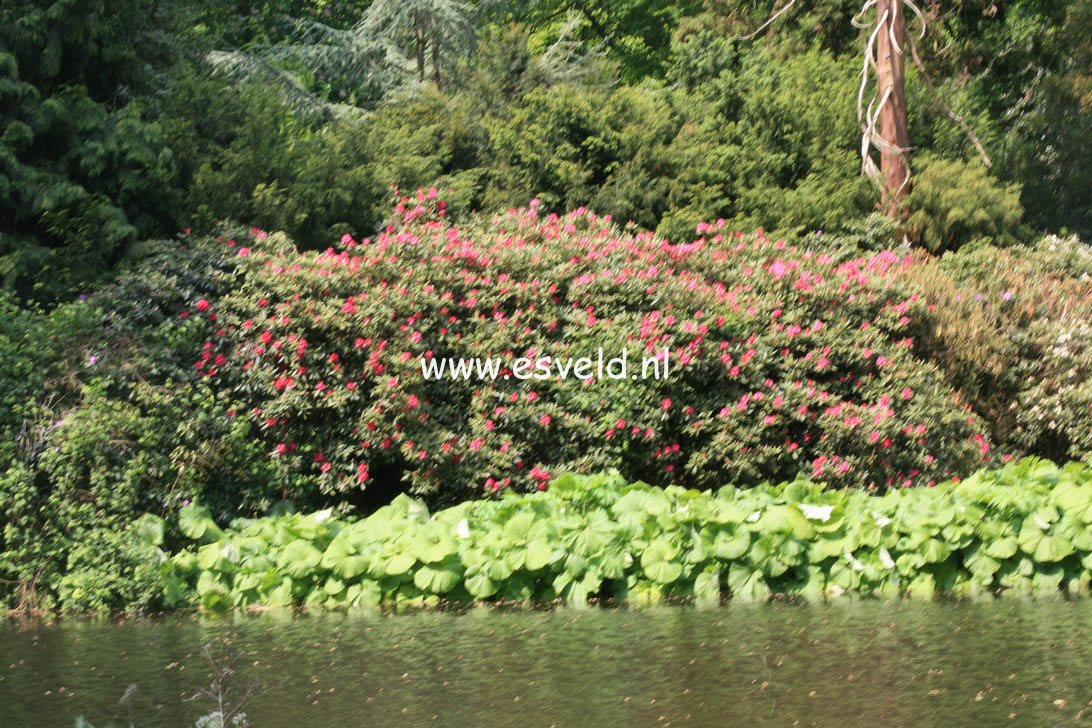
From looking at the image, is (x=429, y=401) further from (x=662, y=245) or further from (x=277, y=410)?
(x=662, y=245)

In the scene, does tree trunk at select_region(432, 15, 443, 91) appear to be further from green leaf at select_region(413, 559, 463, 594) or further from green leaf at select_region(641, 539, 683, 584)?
green leaf at select_region(641, 539, 683, 584)

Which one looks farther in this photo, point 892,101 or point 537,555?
point 892,101

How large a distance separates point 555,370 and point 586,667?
377 centimetres

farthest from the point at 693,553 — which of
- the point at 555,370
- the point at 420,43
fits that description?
the point at 420,43

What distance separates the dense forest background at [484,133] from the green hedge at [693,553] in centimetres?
433

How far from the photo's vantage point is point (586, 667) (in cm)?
519

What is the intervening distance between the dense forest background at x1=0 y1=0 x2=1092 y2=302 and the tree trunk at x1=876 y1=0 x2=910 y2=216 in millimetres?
322

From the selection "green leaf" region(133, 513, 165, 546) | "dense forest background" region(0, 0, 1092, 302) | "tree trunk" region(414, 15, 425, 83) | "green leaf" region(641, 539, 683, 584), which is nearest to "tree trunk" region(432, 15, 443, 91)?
"dense forest background" region(0, 0, 1092, 302)

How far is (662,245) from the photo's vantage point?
9.88m

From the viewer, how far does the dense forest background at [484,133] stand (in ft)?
35.0

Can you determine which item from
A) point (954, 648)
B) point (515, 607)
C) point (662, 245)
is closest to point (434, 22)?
point (662, 245)

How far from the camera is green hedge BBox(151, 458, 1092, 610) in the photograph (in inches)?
261

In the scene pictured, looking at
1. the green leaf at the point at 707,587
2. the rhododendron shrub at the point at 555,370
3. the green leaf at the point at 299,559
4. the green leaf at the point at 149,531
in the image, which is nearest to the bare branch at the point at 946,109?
the rhododendron shrub at the point at 555,370

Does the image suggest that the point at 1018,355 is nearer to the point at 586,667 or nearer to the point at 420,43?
the point at 586,667
